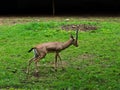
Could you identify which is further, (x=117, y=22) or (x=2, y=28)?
(x=117, y=22)

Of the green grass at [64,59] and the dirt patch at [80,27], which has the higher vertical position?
the dirt patch at [80,27]

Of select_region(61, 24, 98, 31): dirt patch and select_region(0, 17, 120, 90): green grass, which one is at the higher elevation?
select_region(61, 24, 98, 31): dirt patch

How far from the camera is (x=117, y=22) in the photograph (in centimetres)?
1535

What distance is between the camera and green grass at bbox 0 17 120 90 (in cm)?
771

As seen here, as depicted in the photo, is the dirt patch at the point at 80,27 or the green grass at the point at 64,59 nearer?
the green grass at the point at 64,59

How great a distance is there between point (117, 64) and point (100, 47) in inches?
80.6

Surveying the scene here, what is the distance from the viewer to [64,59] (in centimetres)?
986

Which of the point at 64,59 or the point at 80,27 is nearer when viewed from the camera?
the point at 64,59

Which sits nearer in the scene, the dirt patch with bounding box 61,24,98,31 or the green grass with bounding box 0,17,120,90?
the green grass with bounding box 0,17,120,90

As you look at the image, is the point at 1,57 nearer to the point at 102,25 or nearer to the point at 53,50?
the point at 53,50

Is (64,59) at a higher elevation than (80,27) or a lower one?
lower

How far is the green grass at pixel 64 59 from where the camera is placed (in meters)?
7.71
